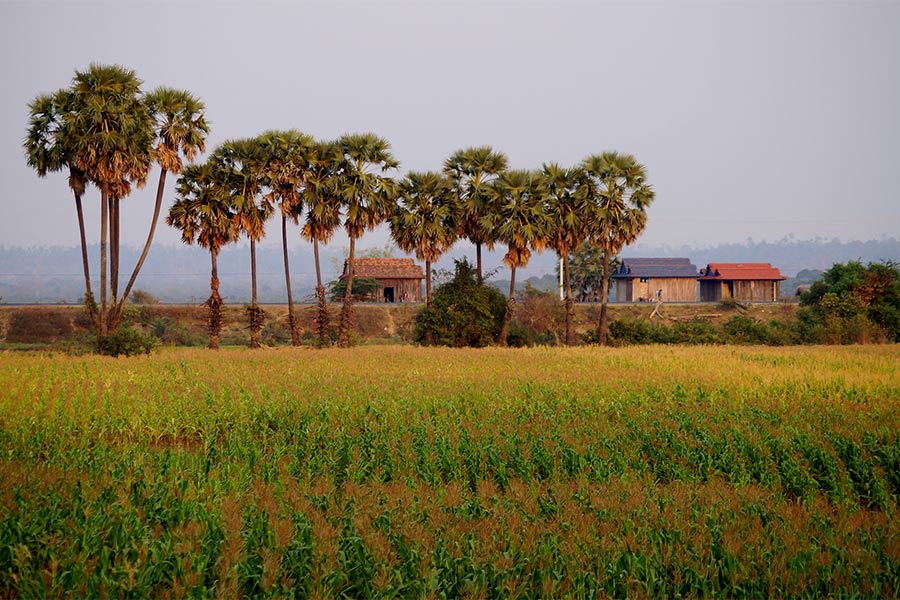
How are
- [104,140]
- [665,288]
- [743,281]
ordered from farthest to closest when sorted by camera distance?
[743,281]
[665,288]
[104,140]

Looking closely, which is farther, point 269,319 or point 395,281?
point 395,281

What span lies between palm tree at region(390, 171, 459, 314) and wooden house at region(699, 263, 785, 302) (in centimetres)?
4211

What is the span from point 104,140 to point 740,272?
63018 millimetres

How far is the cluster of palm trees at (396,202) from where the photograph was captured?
4481cm

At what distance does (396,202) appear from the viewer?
159ft

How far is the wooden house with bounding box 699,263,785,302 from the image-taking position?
80.2 m

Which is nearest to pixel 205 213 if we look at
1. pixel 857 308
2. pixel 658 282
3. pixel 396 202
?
pixel 396 202

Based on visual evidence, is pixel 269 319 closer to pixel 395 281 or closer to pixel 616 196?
pixel 395 281

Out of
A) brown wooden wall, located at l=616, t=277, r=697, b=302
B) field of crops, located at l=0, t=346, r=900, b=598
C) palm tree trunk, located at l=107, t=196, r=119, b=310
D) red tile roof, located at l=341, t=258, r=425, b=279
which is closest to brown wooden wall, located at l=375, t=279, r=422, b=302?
red tile roof, located at l=341, t=258, r=425, b=279

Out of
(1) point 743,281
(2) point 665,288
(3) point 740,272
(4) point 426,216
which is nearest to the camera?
(4) point 426,216

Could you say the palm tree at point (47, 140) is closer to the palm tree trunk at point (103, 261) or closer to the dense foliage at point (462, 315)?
the palm tree trunk at point (103, 261)

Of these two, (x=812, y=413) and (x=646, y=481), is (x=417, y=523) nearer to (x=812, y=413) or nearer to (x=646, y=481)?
(x=646, y=481)

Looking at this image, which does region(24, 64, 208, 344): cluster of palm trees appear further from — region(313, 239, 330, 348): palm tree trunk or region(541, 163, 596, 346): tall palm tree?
region(541, 163, 596, 346): tall palm tree

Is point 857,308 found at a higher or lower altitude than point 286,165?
lower
